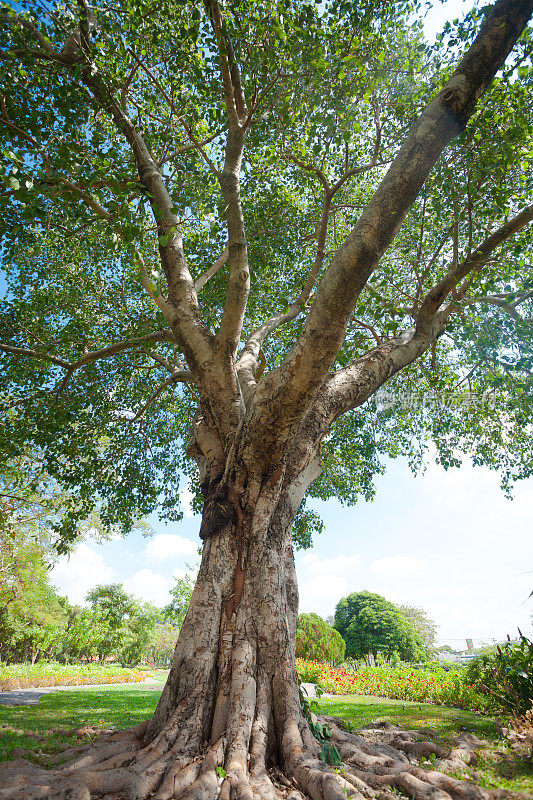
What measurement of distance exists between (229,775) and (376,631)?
2304 centimetres

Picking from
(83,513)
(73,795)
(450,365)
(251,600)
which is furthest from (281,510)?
(450,365)

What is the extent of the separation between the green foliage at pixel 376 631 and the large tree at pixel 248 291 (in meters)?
15.6

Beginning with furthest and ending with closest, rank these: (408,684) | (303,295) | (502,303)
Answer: (408,684)
(502,303)
(303,295)

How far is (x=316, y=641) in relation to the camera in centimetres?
1616

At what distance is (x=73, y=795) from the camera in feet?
8.25

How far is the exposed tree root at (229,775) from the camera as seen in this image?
262 centimetres

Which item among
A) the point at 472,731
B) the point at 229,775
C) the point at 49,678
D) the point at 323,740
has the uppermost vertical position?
the point at 229,775

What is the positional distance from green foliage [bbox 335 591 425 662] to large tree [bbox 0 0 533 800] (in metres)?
15.6

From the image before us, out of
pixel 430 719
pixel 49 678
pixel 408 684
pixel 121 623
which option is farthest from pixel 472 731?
pixel 121 623

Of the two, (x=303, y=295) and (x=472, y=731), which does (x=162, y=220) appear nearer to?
(x=303, y=295)

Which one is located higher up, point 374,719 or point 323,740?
point 323,740

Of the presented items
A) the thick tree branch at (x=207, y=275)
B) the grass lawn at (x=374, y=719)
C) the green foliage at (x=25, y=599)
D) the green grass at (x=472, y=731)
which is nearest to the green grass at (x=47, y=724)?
the grass lawn at (x=374, y=719)

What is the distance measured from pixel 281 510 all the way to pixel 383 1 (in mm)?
6789

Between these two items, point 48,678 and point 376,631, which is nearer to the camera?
point 48,678
